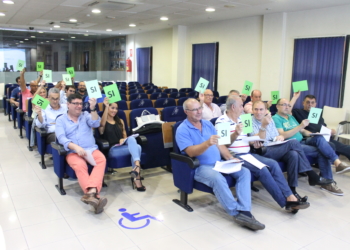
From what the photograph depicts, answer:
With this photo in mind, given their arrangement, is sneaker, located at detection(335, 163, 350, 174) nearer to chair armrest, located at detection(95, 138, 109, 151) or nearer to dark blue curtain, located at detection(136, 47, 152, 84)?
chair armrest, located at detection(95, 138, 109, 151)

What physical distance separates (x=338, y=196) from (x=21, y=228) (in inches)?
136

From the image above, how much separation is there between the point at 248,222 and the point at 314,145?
1.77 meters

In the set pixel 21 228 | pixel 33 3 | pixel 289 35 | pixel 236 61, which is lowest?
pixel 21 228

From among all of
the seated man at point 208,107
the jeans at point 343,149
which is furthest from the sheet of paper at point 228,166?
the jeans at point 343,149

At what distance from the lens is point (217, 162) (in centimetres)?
312

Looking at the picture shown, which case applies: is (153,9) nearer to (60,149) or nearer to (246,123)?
(60,149)

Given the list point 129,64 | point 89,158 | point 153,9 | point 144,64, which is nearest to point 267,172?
point 89,158

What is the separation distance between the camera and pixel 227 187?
2951 mm

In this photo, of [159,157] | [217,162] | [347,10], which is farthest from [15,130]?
[347,10]

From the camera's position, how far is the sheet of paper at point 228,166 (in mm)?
3035

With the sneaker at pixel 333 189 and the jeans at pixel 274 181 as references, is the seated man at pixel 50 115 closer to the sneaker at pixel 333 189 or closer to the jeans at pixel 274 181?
the jeans at pixel 274 181

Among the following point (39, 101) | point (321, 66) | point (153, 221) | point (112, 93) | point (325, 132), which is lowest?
point (153, 221)

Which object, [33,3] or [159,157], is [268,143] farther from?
[33,3]

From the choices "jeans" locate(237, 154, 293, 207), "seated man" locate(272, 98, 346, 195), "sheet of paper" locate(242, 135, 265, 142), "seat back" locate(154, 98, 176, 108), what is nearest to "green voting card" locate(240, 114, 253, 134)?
"sheet of paper" locate(242, 135, 265, 142)
